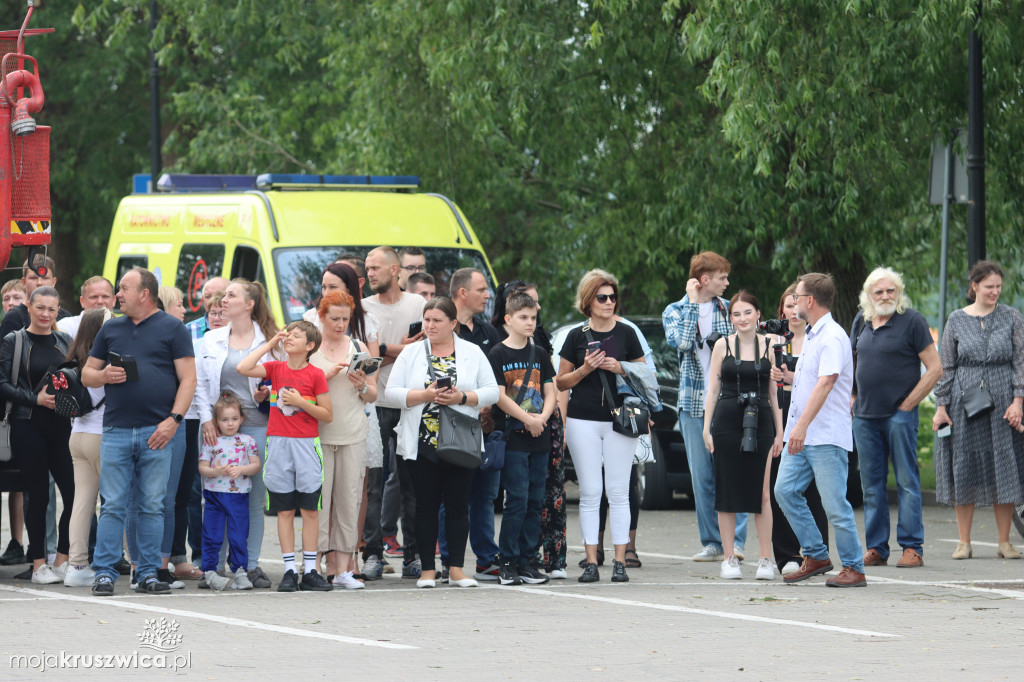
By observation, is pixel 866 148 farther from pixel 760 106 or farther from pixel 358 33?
pixel 358 33

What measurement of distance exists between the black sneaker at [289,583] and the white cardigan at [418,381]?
980 millimetres

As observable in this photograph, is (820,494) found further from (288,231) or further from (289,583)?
(288,231)

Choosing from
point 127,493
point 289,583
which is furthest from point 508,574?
point 127,493

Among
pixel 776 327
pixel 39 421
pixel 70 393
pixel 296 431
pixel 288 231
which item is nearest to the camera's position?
pixel 296 431

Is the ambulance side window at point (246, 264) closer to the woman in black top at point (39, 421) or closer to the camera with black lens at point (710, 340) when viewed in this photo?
the woman in black top at point (39, 421)

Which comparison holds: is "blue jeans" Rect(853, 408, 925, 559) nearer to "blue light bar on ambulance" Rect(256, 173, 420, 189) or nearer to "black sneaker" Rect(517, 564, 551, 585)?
"black sneaker" Rect(517, 564, 551, 585)

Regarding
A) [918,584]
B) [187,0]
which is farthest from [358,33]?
[918,584]

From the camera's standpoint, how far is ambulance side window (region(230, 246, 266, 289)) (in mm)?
14469

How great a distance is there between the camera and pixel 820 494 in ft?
33.6

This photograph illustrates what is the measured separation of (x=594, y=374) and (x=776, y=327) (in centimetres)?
131

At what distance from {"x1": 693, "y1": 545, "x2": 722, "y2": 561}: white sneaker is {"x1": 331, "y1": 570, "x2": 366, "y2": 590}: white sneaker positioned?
2.66m

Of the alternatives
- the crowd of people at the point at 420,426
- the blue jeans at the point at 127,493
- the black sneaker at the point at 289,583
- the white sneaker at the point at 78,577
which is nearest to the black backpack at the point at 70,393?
the crowd of people at the point at 420,426

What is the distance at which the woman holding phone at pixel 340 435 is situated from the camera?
392 inches

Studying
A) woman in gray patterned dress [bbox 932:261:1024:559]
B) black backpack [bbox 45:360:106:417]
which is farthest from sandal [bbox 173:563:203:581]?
woman in gray patterned dress [bbox 932:261:1024:559]
